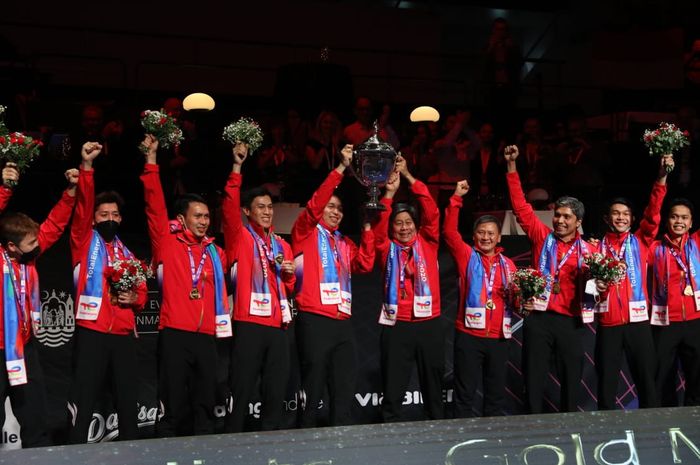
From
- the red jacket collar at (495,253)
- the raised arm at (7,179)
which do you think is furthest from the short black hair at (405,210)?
the raised arm at (7,179)

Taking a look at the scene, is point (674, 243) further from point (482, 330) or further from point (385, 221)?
point (385, 221)

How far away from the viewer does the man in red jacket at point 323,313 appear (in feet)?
20.5

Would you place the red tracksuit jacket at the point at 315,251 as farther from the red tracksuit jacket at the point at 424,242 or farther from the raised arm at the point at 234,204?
the raised arm at the point at 234,204

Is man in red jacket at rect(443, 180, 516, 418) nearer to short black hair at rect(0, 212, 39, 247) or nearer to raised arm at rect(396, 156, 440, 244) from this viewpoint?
raised arm at rect(396, 156, 440, 244)

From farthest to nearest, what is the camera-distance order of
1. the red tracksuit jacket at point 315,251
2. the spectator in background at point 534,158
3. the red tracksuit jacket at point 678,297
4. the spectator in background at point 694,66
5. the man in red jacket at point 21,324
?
the spectator in background at point 694,66
the spectator in background at point 534,158
the red tracksuit jacket at point 678,297
the red tracksuit jacket at point 315,251
the man in red jacket at point 21,324

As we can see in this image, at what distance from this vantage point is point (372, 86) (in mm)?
12930

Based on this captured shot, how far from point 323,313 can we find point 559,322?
5.28 ft

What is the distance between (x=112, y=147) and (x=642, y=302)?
13.7ft

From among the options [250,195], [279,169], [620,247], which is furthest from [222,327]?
[620,247]

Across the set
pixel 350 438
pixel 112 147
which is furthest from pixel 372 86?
pixel 350 438

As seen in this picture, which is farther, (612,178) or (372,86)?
(372,86)

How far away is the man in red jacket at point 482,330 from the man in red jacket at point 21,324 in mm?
2698

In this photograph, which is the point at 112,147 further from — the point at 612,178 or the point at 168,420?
the point at 612,178

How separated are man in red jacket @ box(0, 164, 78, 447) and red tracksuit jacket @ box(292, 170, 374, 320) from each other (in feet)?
5.35
